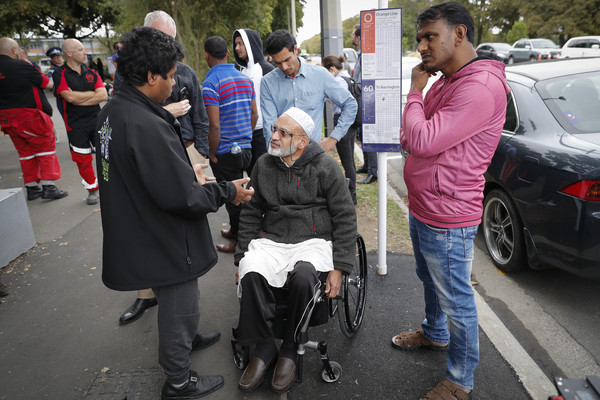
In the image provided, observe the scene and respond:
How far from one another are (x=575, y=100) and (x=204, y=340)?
12.0ft

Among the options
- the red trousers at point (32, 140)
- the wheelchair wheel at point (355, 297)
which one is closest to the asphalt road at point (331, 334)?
the wheelchair wheel at point (355, 297)

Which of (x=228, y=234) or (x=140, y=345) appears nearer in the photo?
(x=140, y=345)

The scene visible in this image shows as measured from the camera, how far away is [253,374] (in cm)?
264

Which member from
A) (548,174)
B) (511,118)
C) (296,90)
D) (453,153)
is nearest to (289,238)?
(453,153)

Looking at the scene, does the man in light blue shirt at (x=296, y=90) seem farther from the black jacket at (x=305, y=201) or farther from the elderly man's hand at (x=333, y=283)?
the elderly man's hand at (x=333, y=283)

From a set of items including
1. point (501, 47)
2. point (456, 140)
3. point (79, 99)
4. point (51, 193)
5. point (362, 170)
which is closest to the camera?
point (456, 140)

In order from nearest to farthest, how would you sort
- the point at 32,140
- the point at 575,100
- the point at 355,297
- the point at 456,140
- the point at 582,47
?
the point at 456,140
the point at 355,297
the point at 575,100
the point at 32,140
the point at 582,47

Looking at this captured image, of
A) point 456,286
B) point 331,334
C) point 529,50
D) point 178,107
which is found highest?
point 529,50

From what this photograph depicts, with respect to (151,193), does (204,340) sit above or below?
below

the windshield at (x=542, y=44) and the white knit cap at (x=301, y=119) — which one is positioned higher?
the windshield at (x=542, y=44)

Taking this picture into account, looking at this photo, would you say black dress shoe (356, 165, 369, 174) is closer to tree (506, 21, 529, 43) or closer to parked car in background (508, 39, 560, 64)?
parked car in background (508, 39, 560, 64)

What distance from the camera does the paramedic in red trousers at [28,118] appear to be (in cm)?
596

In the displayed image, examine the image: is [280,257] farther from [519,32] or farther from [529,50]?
[519,32]

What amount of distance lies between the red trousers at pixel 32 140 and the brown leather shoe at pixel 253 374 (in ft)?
17.6
